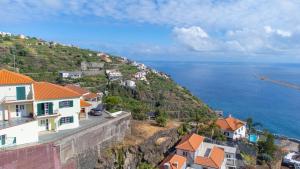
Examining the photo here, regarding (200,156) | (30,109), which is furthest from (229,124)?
(30,109)

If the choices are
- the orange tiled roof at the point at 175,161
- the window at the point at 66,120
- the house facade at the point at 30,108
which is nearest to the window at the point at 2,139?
the house facade at the point at 30,108

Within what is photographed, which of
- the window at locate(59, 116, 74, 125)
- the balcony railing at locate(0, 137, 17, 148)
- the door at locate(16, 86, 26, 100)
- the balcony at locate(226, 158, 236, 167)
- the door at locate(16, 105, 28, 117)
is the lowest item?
the balcony at locate(226, 158, 236, 167)

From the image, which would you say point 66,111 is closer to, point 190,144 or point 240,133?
point 190,144

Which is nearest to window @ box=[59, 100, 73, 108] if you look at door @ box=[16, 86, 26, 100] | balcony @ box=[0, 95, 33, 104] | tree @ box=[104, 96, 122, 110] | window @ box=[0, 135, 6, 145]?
balcony @ box=[0, 95, 33, 104]

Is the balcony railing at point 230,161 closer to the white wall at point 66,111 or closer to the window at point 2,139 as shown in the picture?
the white wall at point 66,111

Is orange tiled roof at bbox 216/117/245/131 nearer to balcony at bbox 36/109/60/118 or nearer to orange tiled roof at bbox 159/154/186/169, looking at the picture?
orange tiled roof at bbox 159/154/186/169

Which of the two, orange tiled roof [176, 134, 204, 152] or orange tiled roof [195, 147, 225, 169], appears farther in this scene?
orange tiled roof [176, 134, 204, 152]

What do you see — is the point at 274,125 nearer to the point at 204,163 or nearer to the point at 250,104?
the point at 250,104
